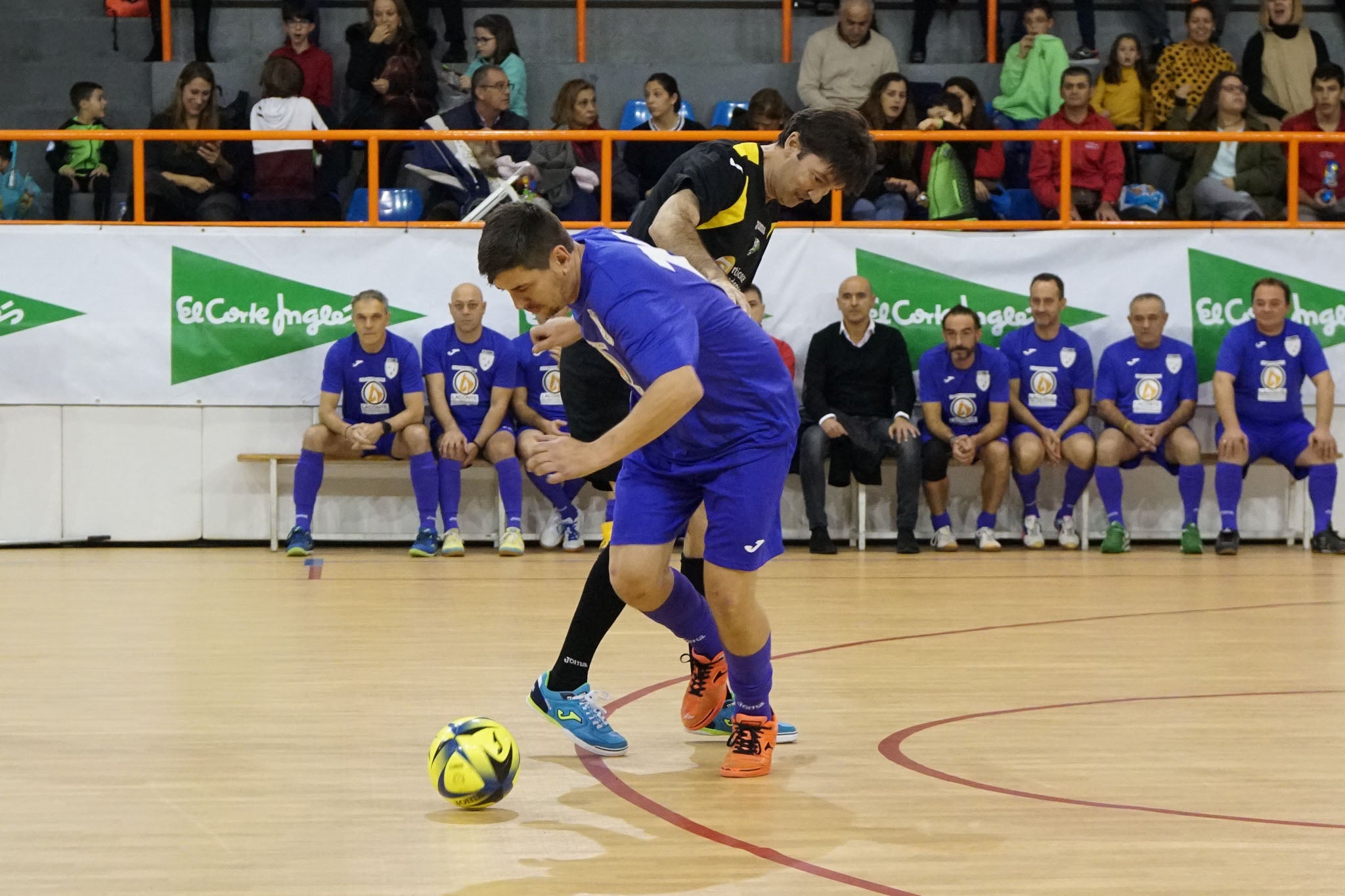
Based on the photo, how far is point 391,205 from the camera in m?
11.8

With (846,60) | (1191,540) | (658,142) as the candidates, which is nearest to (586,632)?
(1191,540)

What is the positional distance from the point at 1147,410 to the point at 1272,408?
852 millimetres

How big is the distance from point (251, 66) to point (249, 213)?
2.26m

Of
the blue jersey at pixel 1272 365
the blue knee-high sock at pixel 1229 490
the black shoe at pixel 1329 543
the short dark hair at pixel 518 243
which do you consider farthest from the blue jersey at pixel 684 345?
the black shoe at pixel 1329 543

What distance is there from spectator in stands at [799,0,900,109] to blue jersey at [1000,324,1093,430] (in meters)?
2.94

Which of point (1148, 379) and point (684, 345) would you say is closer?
point (684, 345)

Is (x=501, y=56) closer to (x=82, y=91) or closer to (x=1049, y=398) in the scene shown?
(x=82, y=91)

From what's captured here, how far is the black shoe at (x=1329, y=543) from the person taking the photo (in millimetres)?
10492

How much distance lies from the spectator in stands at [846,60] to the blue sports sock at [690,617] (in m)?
8.80

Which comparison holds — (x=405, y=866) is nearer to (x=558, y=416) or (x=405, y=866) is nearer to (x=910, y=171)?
(x=558, y=416)

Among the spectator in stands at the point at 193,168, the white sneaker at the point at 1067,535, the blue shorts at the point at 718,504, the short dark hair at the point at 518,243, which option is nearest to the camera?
the short dark hair at the point at 518,243

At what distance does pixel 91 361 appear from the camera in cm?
1082

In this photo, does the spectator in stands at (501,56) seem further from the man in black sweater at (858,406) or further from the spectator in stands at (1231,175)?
the spectator in stands at (1231,175)

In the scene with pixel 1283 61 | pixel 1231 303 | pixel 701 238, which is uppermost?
pixel 1283 61
